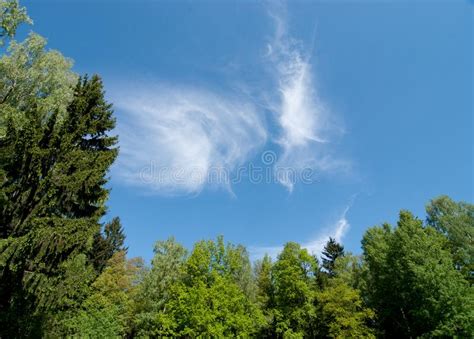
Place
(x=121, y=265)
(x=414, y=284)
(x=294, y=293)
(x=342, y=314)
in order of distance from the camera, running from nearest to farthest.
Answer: (x=414, y=284), (x=342, y=314), (x=294, y=293), (x=121, y=265)

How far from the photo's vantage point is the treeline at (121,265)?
1314 cm

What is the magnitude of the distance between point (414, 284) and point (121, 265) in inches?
1202

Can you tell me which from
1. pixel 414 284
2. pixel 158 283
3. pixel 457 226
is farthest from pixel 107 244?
pixel 457 226

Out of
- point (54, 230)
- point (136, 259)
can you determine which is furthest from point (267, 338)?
point (54, 230)

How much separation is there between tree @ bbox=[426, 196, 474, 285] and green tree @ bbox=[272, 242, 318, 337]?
45.6 feet

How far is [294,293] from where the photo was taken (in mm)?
28688

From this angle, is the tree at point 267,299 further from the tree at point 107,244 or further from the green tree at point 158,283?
the tree at point 107,244

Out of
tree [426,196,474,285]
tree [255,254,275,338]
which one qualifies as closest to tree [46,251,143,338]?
tree [255,254,275,338]

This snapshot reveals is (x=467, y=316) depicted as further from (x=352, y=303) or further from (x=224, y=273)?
(x=224, y=273)

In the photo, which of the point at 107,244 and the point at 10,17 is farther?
the point at 107,244

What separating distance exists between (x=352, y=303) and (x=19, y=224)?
26.9 metres

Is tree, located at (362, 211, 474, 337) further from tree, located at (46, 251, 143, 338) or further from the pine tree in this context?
tree, located at (46, 251, 143, 338)

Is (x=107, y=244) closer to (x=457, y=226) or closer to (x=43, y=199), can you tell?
(x=43, y=199)

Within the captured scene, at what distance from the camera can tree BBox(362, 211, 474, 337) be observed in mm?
22438
